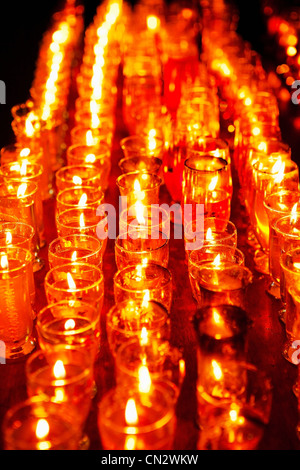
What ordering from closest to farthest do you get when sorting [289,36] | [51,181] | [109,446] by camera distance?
[109,446]
[51,181]
[289,36]

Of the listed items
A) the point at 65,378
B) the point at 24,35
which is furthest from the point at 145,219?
the point at 24,35

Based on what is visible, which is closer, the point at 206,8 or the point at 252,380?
the point at 252,380

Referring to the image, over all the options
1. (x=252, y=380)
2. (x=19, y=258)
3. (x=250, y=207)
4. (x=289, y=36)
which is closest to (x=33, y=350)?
(x=19, y=258)

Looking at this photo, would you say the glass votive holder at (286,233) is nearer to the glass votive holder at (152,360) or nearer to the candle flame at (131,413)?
the glass votive holder at (152,360)

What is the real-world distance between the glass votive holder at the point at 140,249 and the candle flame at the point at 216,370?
336mm

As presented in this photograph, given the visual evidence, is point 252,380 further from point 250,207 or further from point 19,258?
point 250,207

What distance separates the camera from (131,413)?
950 mm

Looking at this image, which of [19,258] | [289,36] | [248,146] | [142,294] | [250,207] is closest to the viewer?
[142,294]

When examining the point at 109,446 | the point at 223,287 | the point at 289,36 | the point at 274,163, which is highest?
the point at 289,36

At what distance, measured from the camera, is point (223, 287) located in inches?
48.4

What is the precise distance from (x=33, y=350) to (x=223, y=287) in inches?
15.5

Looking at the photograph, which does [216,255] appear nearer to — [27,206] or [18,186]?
[27,206]

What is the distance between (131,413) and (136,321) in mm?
223

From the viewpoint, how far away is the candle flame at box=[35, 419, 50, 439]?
36.8 inches
